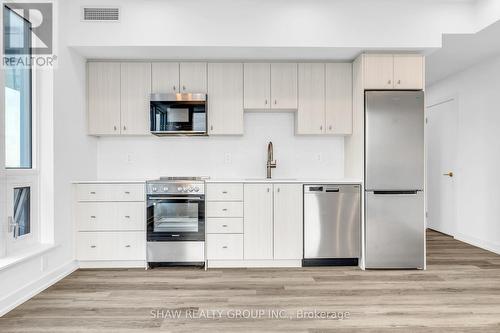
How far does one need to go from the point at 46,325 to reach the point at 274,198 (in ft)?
7.21

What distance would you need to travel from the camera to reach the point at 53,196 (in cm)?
312

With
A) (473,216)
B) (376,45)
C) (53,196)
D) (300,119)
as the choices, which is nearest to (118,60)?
(53,196)

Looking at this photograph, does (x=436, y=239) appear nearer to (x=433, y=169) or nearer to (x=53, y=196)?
(x=433, y=169)

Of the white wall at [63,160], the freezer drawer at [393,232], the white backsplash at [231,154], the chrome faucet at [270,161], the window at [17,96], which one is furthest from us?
the white backsplash at [231,154]

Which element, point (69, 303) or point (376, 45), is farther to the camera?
point (376, 45)

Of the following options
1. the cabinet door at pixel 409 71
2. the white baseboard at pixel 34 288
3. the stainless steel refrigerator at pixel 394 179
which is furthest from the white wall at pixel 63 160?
the cabinet door at pixel 409 71

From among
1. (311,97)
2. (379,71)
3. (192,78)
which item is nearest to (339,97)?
(311,97)

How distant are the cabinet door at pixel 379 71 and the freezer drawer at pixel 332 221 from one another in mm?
1099

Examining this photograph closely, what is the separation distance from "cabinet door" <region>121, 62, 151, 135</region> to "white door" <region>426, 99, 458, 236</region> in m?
4.26

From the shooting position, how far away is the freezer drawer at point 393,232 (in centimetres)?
348

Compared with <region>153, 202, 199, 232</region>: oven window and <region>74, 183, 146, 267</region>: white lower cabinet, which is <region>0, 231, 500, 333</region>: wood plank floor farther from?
<region>153, 202, 199, 232</region>: oven window

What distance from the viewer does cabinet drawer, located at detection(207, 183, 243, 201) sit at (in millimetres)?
3549

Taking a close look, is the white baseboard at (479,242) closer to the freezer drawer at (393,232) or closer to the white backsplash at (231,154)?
the freezer drawer at (393,232)

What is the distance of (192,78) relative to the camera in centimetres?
383
